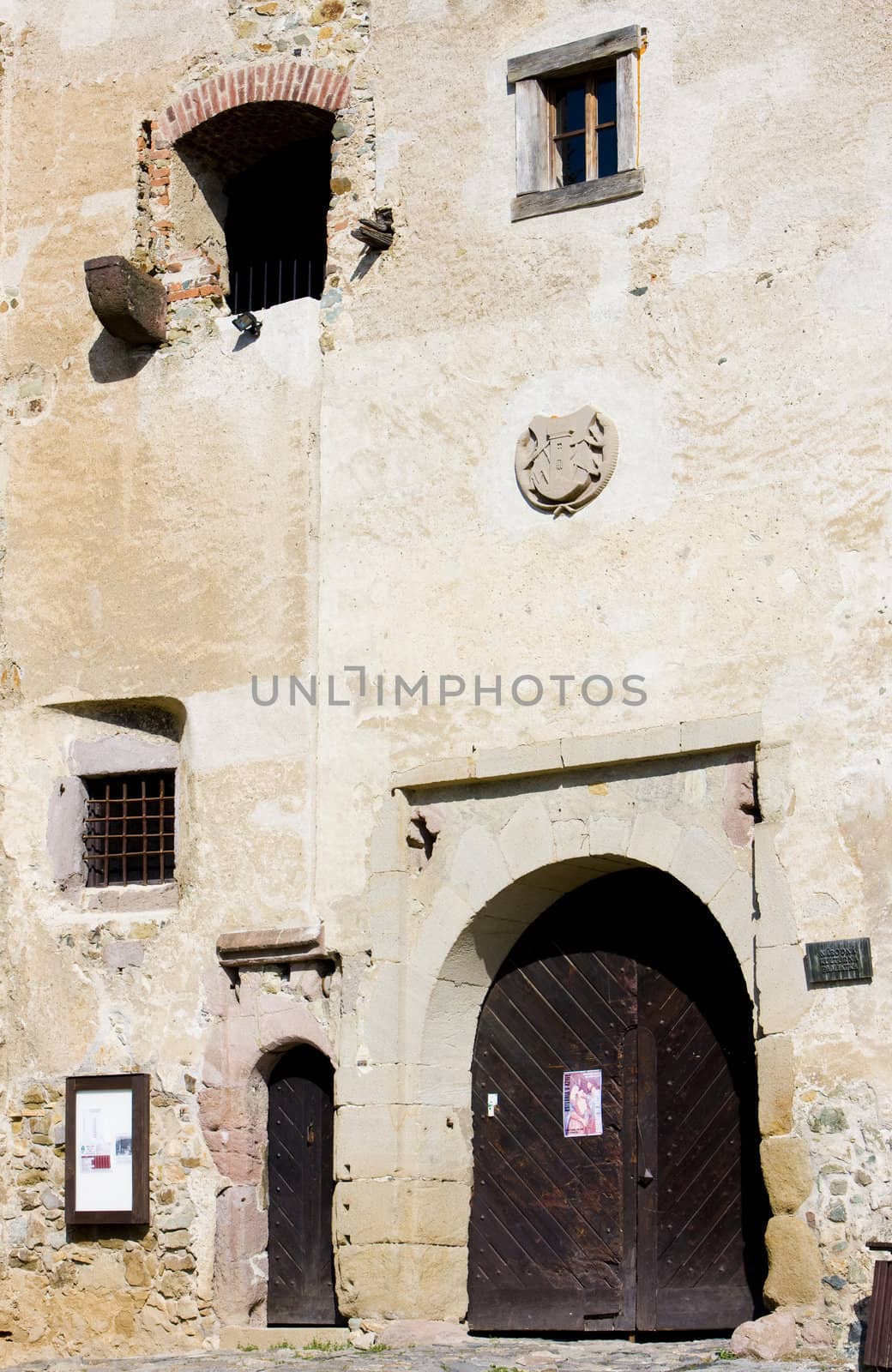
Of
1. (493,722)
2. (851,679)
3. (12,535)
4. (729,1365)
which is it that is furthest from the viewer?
(12,535)

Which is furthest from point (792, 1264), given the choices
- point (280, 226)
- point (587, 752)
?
point (280, 226)

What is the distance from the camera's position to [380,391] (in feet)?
35.9

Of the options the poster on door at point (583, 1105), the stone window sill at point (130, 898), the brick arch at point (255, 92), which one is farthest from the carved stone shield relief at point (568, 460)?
the stone window sill at point (130, 898)

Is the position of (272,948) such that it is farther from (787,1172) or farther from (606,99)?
(606,99)

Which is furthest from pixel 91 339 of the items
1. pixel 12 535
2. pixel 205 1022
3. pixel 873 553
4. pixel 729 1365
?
pixel 729 1365

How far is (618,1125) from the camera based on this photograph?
10164mm

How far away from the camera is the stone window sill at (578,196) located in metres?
10.4

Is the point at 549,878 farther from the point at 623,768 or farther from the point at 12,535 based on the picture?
the point at 12,535

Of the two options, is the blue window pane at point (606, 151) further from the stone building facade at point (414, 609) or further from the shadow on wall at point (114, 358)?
the shadow on wall at point (114, 358)

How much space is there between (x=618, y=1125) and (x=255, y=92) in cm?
579

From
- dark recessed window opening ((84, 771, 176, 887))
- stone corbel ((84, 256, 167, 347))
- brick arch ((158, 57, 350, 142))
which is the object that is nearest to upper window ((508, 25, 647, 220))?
brick arch ((158, 57, 350, 142))

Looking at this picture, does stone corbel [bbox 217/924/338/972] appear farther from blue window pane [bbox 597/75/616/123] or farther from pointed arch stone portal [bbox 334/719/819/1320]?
blue window pane [bbox 597/75/616/123]

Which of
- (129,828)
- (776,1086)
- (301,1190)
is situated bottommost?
(301,1190)

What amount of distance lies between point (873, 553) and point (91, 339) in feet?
15.3
